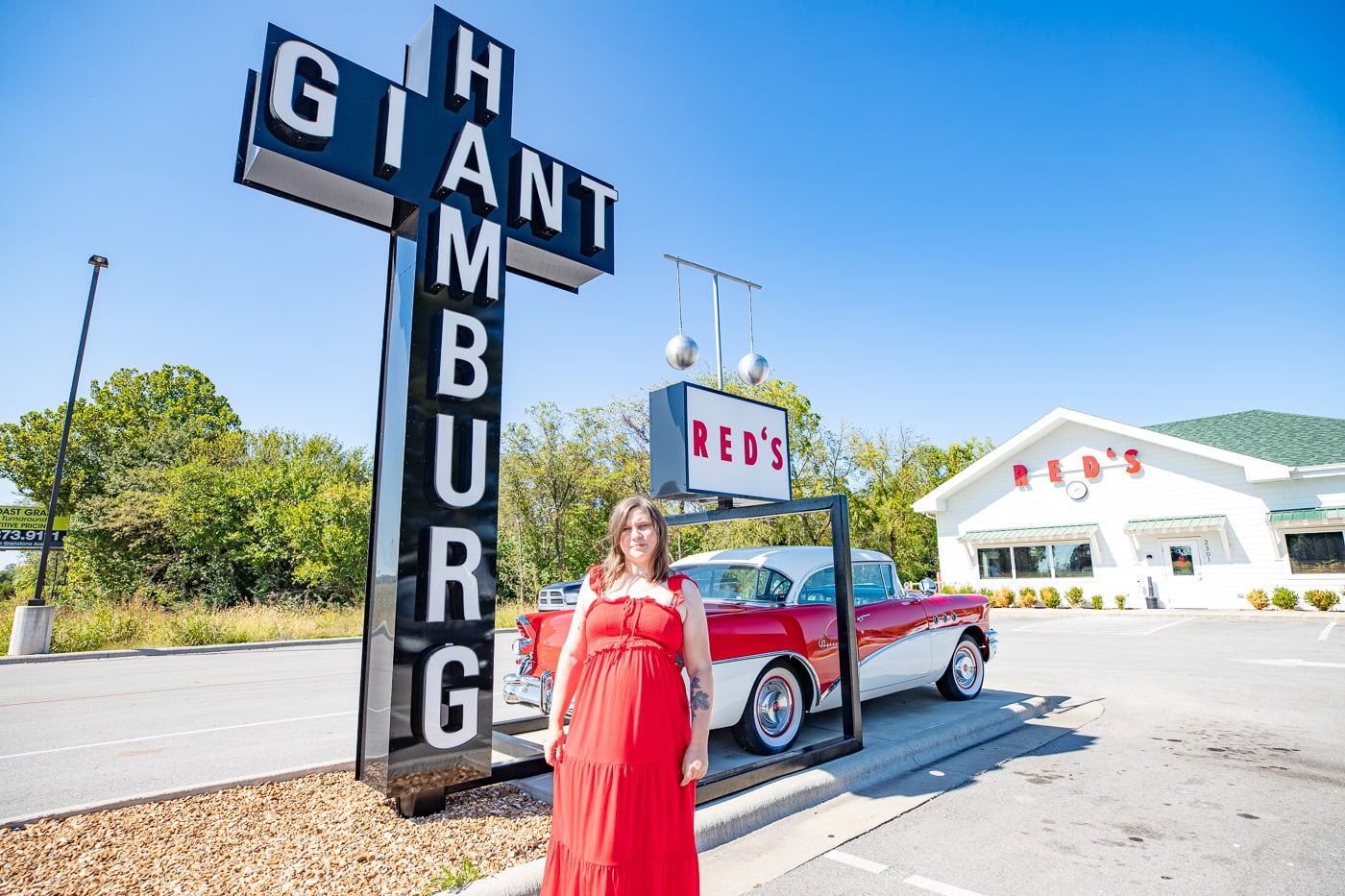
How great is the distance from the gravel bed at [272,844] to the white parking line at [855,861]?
1524 millimetres

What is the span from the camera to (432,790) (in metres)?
3.81

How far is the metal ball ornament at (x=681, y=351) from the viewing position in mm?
10234

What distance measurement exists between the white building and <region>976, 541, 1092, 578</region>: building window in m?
0.04

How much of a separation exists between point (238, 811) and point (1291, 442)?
1188 inches

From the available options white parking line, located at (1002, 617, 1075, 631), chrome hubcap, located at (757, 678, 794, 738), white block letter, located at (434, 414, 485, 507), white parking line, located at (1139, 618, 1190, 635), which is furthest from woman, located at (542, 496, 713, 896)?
white parking line, located at (1002, 617, 1075, 631)

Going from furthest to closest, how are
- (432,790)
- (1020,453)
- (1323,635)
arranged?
(1020,453)
(1323,635)
(432,790)

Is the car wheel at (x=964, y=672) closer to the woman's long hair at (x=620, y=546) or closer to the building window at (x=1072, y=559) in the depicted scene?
the woman's long hair at (x=620, y=546)

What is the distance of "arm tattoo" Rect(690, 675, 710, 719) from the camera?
8.53 feet

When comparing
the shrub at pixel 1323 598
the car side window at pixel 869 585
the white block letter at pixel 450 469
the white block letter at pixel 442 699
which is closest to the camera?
the white block letter at pixel 442 699

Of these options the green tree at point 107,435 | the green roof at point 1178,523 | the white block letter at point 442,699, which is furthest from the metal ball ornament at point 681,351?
the green tree at point 107,435

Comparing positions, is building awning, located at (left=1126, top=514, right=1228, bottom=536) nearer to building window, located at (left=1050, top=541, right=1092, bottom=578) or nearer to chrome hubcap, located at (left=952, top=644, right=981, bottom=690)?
building window, located at (left=1050, top=541, right=1092, bottom=578)

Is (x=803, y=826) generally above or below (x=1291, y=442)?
below

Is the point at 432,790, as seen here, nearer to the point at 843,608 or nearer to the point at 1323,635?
the point at 843,608

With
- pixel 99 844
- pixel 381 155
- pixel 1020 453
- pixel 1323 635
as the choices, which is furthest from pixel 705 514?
pixel 1020 453
